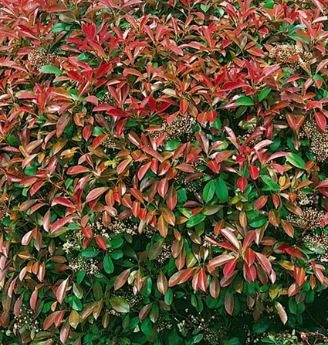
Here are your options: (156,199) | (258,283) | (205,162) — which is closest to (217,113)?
(205,162)

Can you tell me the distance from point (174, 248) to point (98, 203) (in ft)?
1.14

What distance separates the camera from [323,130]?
309 centimetres

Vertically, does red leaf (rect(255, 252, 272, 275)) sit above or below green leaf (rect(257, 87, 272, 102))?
below

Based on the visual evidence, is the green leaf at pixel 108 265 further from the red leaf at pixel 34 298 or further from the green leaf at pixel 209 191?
the green leaf at pixel 209 191

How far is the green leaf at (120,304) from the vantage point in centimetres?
313

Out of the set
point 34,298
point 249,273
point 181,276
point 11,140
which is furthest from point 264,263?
point 11,140

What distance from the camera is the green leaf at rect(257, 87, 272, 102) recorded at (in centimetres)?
311

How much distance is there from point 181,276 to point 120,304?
0.99 ft

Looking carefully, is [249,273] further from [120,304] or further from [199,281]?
[120,304]

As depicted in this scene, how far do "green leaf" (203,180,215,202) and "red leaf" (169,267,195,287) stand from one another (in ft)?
0.92

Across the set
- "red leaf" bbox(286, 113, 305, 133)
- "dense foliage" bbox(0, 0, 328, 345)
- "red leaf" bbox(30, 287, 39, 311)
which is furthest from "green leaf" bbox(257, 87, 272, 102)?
"red leaf" bbox(30, 287, 39, 311)

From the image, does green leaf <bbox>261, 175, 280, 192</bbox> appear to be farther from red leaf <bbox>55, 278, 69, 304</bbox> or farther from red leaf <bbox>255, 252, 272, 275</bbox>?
red leaf <bbox>55, 278, 69, 304</bbox>

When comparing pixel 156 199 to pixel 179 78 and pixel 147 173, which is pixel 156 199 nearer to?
pixel 147 173

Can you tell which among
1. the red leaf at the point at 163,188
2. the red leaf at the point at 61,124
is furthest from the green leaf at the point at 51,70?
the red leaf at the point at 163,188
